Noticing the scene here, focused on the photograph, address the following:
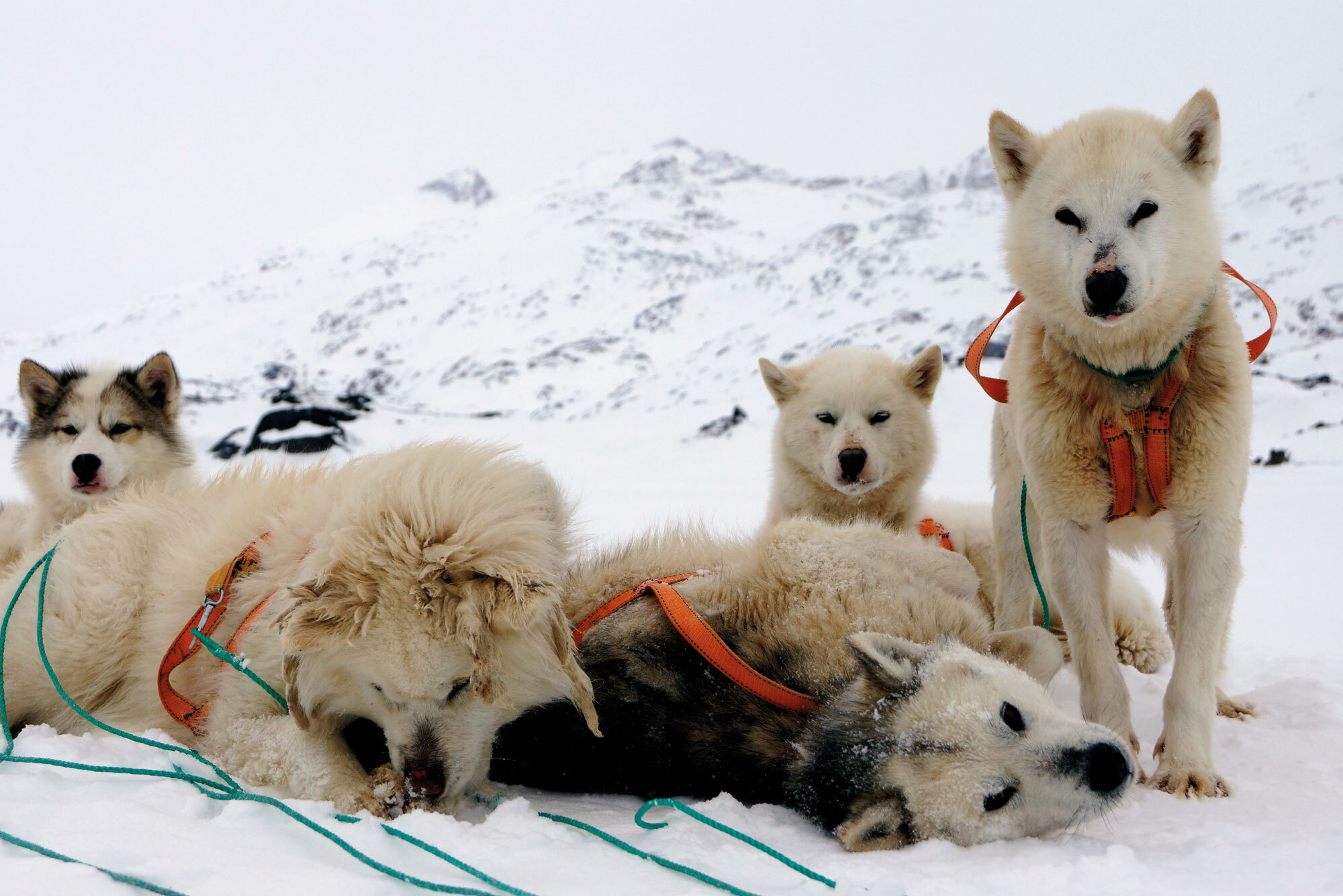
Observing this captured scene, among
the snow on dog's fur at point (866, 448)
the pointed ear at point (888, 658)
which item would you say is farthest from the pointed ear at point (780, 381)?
the pointed ear at point (888, 658)

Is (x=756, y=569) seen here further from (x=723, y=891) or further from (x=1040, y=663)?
(x=723, y=891)

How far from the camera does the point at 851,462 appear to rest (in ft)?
15.8

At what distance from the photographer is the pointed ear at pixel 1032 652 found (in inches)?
103

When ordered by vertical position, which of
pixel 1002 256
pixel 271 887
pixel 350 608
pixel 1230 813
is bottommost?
pixel 1230 813

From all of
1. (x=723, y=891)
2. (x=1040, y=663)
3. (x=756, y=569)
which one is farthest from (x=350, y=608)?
(x=1040, y=663)

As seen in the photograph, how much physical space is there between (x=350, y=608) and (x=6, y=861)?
32.7 inches

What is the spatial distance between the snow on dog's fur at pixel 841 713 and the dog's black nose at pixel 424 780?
1.29 ft

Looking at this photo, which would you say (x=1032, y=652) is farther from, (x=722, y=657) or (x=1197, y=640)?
(x=722, y=657)

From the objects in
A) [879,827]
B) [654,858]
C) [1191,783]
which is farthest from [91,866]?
[1191,783]

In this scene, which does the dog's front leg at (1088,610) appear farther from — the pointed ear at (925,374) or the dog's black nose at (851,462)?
the pointed ear at (925,374)

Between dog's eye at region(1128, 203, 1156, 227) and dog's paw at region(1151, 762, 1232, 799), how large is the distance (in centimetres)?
179

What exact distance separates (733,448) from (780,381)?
11.6 metres

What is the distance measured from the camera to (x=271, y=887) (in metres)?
1.50

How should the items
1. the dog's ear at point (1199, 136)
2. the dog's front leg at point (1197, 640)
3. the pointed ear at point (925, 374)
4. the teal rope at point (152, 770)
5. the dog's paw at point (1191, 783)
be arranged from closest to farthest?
the teal rope at point (152, 770) < the dog's paw at point (1191, 783) < the dog's front leg at point (1197, 640) < the dog's ear at point (1199, 136) < the pointed ear at point (925, 374)
